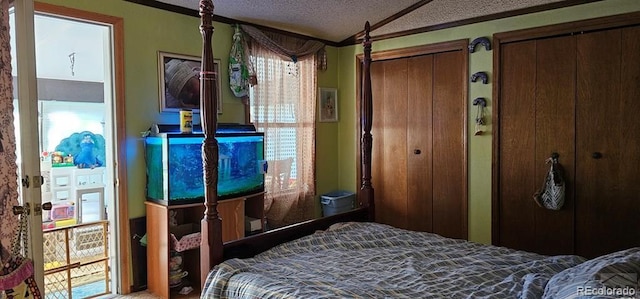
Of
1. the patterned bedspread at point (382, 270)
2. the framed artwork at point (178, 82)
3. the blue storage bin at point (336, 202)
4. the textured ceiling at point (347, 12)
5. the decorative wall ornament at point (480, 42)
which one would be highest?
the textured ceiling at point (347, 12)

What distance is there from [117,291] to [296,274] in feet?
6.12

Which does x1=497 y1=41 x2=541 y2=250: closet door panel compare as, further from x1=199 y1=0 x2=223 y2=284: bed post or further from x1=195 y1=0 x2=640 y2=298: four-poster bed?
x1=199 y1=0 x2=223 y2=284: bed post

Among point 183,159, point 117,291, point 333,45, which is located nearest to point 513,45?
point 333,45

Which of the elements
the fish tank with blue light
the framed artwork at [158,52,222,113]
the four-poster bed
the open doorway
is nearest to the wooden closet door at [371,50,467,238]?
the fish tank with blue light

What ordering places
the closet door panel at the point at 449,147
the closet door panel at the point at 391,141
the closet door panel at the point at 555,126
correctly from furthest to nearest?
the closet door panel at the point at 391,141 < the closet door panel at the point at 449,147 < the closet door panel at the point at 555,126

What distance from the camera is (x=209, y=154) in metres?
2.09

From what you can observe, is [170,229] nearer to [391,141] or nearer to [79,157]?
[79,157]

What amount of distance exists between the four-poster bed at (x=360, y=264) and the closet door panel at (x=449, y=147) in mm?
1560

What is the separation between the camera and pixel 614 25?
3150 millimetres

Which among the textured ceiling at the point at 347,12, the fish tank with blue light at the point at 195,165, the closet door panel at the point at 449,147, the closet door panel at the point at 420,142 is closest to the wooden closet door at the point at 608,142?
the textured ceiling at the point at 347,12

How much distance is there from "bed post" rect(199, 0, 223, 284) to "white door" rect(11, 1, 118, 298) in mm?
→ 1303

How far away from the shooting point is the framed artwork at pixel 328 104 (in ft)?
15.1

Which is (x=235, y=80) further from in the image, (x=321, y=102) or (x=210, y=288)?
(x=210, y=288)

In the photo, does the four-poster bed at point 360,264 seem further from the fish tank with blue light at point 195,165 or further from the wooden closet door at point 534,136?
the wooden closet door at point 534,136
